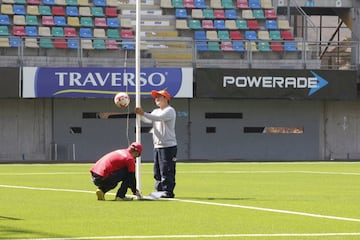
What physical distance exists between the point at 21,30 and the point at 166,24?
612 centimetres

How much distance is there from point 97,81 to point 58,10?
15.1ft

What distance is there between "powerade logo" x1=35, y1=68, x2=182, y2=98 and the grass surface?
14773mm

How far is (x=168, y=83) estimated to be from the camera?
3644 cm

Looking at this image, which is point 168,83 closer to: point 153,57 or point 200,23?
point 153,57

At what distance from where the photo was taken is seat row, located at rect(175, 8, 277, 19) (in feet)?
133

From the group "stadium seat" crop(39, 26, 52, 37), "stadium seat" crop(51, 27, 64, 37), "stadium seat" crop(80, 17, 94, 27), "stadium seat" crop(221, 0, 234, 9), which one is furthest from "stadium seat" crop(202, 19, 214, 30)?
"stadium seat" crop(39, 26, 52, 37)

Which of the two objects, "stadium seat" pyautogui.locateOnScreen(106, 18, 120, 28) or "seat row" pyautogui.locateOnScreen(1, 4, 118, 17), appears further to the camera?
"stadium seat" pyautogui.locateOnScreen(106, 18, 120, 28)

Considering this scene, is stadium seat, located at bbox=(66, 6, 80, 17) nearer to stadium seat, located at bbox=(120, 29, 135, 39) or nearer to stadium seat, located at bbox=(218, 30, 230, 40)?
stadium seat, located at bbox=(120, 29, 135, 39)

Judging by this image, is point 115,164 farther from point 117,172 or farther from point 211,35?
point 211,35

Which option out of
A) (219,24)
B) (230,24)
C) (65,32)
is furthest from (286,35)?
(65,32)

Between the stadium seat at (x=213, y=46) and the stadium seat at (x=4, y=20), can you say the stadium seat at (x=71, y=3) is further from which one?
the stadium seat at (x=213, y=46)

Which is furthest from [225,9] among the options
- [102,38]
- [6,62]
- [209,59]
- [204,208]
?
[204,208]

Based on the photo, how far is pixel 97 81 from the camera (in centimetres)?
3594

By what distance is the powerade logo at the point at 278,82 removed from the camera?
37.0 metres
